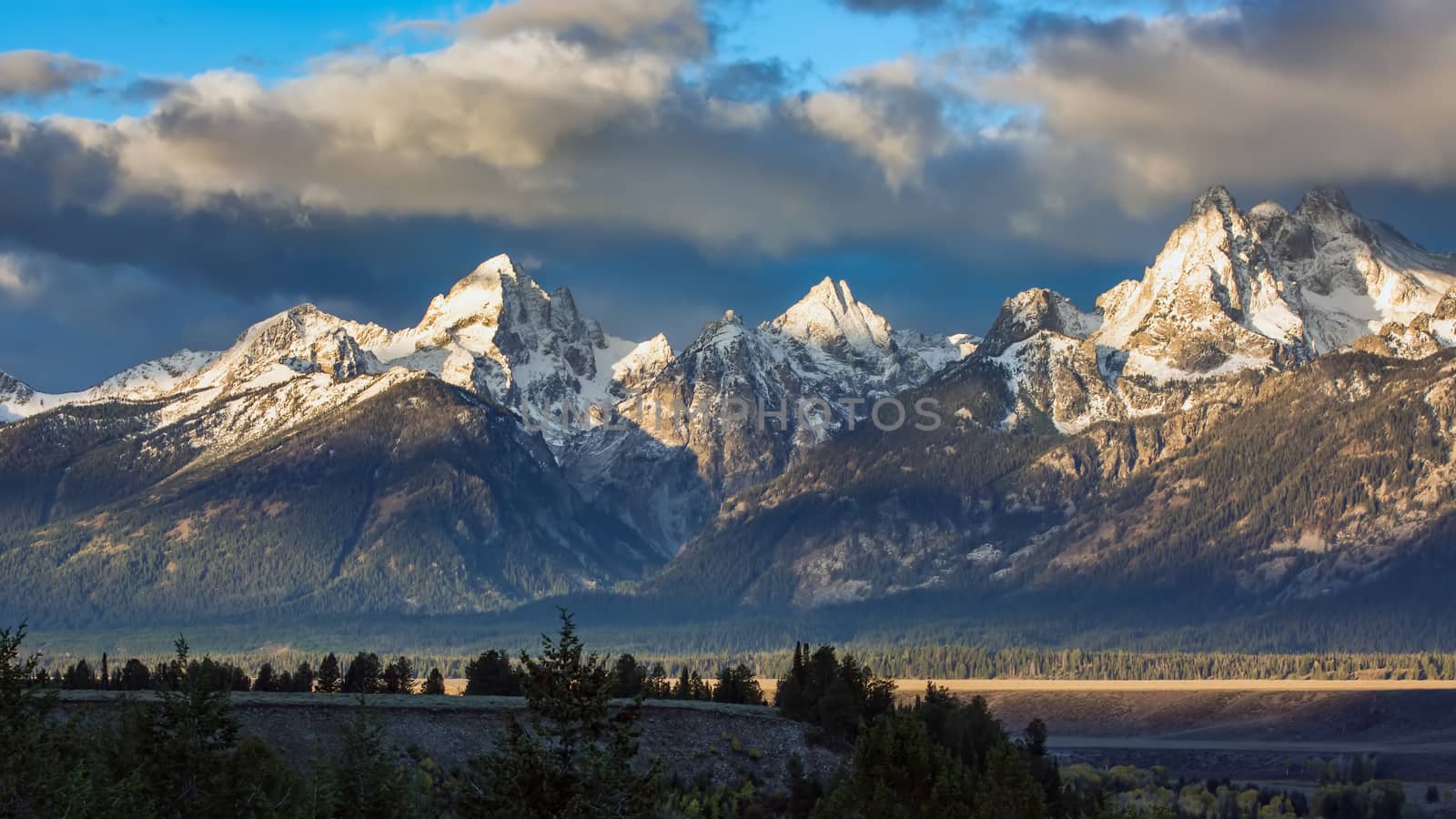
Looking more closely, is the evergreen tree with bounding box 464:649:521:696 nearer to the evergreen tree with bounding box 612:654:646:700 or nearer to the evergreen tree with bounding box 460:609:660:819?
the evergreen tree with bounding box 612:654:646:700

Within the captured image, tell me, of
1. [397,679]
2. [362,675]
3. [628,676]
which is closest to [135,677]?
[362,675]

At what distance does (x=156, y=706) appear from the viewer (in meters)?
81.3

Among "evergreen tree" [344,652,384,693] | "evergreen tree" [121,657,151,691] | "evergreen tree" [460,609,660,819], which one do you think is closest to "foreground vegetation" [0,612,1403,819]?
"evergreen tree" [460,609,660,819]

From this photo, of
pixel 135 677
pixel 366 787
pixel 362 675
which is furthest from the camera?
pixel 362 675

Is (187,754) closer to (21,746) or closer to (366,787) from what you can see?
(366,787)

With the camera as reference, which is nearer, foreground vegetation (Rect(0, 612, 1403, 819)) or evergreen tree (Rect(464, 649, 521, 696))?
foreground vegetation (Rect(0, 612, 1403, 819))

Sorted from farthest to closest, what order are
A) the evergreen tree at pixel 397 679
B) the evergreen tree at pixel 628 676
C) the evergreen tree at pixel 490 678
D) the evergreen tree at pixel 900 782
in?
the evergreen tree at pixel 397 679, the evergreen tree at pixel 628 676, the evergreen tree at pixel 490 678, the evergreen tree at pixel 900 782

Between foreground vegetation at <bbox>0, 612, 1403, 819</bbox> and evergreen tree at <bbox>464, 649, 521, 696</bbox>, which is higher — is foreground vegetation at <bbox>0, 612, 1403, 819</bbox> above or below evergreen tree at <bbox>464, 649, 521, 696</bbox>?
below

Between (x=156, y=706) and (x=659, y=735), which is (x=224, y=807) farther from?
(x=659, y=735)

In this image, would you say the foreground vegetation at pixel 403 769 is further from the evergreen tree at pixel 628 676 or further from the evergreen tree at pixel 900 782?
the evergreen tree at pixel 628 676

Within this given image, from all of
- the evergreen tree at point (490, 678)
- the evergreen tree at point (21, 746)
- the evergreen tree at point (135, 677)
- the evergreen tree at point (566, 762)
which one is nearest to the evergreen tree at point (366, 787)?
the evergreen tree at point (21, 746)

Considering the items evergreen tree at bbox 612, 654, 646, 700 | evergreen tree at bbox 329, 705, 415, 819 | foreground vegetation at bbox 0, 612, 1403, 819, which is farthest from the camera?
evergreen tree at bbox 612, 654, 646, 700

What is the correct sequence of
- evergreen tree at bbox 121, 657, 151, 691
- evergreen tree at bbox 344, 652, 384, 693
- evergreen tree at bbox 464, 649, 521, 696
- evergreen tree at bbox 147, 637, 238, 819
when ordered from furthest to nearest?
evergreen tree at bbox 344, 652, 384, 693, evergreen tree at bbox 464, 649, 521, 696, evergreen tree at bbox 121, 657, 151, 691, evergreen tree at bbox 147, 637, 238, 819

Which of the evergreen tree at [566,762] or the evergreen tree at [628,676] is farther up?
the evergreen tree at [628,676]
